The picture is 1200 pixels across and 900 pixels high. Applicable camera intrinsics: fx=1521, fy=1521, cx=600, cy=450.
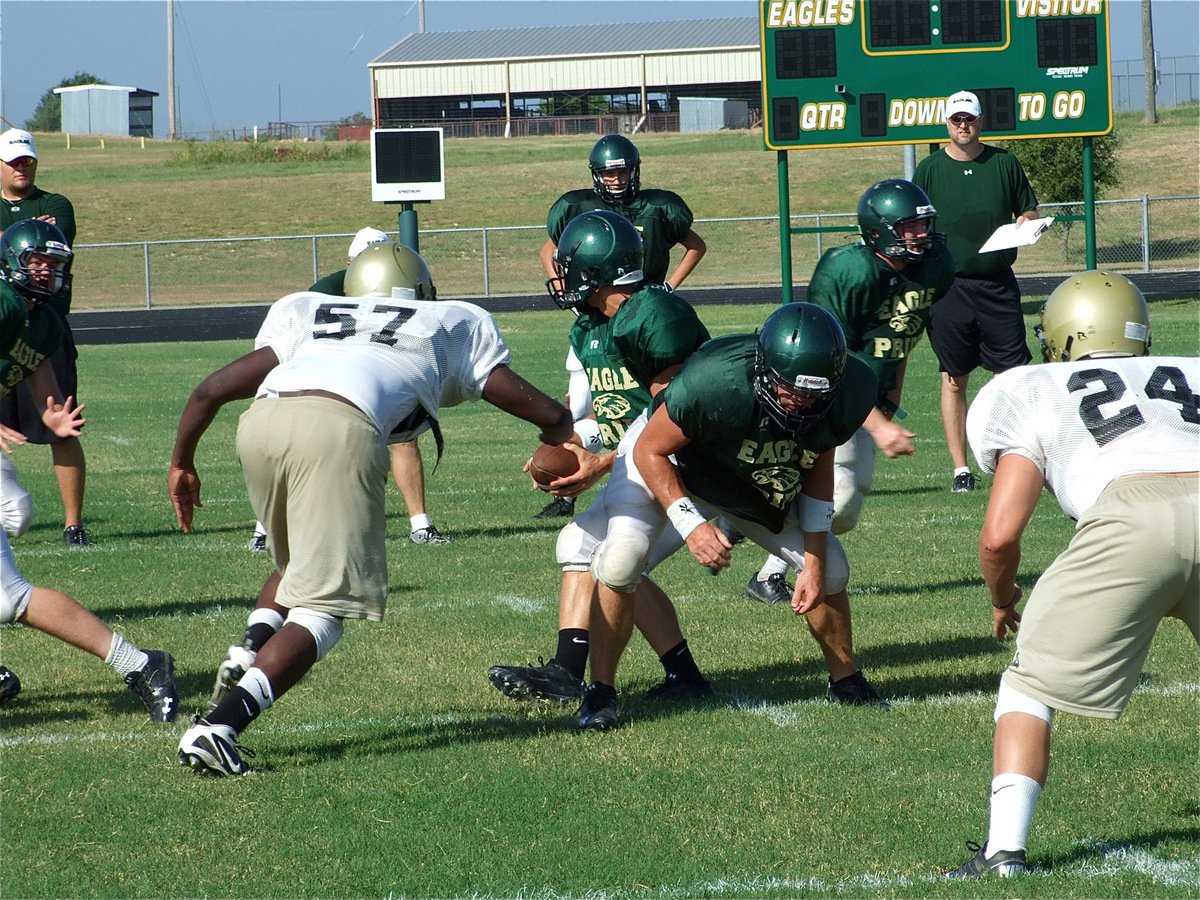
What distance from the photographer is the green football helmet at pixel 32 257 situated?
5664 mm

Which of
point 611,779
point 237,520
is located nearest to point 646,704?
point 611,779

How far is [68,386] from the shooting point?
8.55 meters

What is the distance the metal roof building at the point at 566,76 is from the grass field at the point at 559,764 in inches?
2195

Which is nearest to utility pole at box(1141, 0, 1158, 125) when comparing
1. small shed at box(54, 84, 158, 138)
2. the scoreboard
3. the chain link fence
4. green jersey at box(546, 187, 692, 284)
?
the chain link fence

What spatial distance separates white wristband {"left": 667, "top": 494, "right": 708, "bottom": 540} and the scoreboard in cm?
1092

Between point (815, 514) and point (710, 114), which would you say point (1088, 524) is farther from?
point (710, 114)

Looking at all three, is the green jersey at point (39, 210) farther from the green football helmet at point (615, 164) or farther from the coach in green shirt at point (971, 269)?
the coach in green shirt at point (971, 269)

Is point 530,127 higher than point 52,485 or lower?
higher

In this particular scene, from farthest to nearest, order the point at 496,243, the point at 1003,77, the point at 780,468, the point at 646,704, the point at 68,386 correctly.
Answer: the point at 496,243 → the point at 1003,77 → the point at 68,386 → the point at 646,704 → the point at 780,468

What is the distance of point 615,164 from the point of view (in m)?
7.98

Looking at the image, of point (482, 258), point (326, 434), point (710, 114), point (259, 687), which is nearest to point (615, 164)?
point (326, 434)

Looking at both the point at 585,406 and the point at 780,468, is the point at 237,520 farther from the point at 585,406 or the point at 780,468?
the point at 780,468

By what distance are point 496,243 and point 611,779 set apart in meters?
32.2

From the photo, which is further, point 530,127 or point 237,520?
point 530,127
